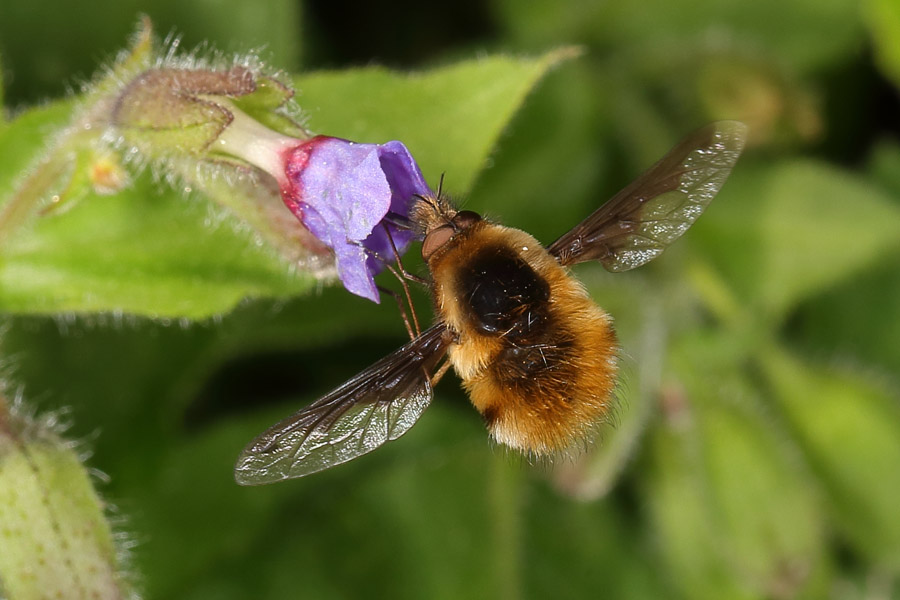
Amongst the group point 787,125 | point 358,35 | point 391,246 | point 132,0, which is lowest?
point 787,125

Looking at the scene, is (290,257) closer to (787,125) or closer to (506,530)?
(506,530)

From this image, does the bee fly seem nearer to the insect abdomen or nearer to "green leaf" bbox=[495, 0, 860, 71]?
the insect abdomen

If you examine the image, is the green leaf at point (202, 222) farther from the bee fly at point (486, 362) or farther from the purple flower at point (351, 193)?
the bee fly at point (486, 362)

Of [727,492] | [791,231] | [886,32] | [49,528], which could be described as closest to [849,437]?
[727,492]

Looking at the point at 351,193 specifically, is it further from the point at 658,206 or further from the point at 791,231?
the point at 791,231

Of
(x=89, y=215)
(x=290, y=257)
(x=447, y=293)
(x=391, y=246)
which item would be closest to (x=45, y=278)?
(x=89, y=215)

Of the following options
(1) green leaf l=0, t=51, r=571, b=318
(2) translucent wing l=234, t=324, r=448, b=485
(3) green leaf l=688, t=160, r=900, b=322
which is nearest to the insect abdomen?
(2) translucent wing l=234, t=324, r=448, b=485

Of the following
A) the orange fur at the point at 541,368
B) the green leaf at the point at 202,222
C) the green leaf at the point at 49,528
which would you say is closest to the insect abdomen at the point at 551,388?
the orange fur at the point at 541,368
